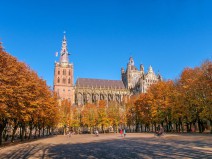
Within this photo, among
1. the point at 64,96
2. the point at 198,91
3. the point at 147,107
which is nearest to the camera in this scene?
the point at 198,91

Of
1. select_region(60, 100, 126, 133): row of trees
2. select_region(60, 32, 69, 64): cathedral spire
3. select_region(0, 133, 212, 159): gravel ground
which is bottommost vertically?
select_region(0, 133, 212, 159): gravel ground

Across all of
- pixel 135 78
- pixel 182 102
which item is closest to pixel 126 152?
pixel 182 102

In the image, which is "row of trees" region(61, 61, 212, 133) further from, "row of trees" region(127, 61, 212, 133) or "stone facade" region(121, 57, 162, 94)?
"stone facade" region(121, 57, 162, 94)

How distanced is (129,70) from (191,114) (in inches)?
4438

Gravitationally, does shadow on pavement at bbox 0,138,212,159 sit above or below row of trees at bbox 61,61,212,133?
below

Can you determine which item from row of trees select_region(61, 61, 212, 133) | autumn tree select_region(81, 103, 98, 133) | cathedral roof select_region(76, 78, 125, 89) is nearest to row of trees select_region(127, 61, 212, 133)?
row of trees select_region(61, 61, 212, 133)

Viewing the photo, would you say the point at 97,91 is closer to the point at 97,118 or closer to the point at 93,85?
the point at 93,85

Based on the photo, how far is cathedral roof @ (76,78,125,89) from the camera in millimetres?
148225

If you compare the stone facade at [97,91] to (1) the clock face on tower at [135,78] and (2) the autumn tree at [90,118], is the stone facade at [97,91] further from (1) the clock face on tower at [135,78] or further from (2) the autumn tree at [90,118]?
(2) the autumn tree at [90,118]

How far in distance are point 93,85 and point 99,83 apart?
7161 millimetres

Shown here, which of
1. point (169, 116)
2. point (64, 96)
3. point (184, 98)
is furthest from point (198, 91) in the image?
point (64, 96)

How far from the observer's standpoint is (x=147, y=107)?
67.6m

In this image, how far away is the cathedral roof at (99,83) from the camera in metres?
148

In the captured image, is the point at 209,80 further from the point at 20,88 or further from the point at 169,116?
the point at 20,88
